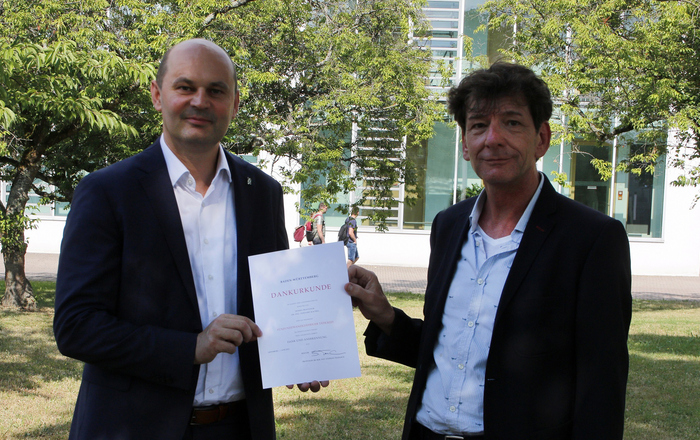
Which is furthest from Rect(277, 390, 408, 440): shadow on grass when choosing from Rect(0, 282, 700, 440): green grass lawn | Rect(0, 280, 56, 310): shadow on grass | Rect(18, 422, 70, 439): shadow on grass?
Rect(0, 280, 56, 310): shadow on grass

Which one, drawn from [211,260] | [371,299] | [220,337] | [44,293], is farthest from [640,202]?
[220,337]

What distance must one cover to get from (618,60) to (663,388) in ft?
19.8

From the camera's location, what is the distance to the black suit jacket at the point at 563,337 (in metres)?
2.05

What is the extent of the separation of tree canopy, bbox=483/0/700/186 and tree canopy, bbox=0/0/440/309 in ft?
8.31

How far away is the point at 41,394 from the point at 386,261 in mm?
15706

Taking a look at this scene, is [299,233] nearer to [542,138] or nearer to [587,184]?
[587,184]

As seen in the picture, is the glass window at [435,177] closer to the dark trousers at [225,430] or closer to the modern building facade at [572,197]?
the modern building facade at [572,197]

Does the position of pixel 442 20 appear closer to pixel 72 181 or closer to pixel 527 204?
pixel 72 181

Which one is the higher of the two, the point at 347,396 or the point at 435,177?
the point at 435,177

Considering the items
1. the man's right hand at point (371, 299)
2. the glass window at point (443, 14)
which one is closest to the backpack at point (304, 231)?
the glass window at point (443, 14)

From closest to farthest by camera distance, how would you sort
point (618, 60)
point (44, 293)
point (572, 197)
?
point (618, 60), point (44, 293), point (572, 197)

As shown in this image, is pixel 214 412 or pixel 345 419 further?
pixel 345 419

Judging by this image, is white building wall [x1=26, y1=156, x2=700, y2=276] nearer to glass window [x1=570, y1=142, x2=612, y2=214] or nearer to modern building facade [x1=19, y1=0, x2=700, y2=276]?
modern building facade [x1=19, y1=0, x2=700, y2=276]

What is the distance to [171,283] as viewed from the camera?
2221 millimetres
